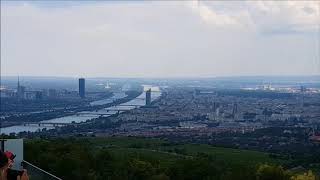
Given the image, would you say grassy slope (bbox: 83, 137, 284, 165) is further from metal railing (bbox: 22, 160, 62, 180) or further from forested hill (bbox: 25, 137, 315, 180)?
metal railing (bbox: 22, 160, 62, 180)

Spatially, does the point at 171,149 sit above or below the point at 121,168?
below

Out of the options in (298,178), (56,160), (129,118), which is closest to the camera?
(298,178)

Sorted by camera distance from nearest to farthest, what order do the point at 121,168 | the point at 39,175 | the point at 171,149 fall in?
→ the point at 39,175, the point at 121,168, the point at 171,149

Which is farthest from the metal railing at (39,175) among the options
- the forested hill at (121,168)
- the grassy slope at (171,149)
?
the grassy slope at (171,149)

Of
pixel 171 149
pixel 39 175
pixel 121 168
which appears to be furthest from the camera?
pixel 171 149

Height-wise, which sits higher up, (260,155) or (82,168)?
(82,168)

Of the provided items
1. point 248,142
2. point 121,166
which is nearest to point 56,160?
point 121,166

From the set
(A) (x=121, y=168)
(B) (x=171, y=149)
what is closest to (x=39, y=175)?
(A) (x=121, y=168)

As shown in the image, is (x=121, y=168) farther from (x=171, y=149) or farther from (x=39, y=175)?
(x=171, y=149)

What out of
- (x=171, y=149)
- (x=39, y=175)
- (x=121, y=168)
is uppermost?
(x=39, y=175)

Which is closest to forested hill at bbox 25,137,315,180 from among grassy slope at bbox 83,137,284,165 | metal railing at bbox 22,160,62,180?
metal railing at bbox 22,160,62,180

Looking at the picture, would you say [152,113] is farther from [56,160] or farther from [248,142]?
[56,160]
